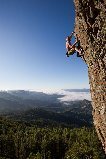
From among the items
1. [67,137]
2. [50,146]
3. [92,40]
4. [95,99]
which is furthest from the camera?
[67,137]

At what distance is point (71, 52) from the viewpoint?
1564cm

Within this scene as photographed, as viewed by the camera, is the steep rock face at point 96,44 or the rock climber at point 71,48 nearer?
the steep rock face at point 96,44

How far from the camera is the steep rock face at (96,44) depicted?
9.45 m

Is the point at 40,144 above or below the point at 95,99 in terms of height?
below

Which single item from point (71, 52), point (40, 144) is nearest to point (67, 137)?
point (40, 144)

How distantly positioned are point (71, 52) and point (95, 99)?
16.9 feet

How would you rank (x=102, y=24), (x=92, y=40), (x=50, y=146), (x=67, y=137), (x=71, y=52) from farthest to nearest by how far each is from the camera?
(x=67, y=137) < (x=50, y=146) < (x=71, y=52) < (x=92, y=40) < (x=102, y=24)

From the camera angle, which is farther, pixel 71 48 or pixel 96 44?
pixel 71 48

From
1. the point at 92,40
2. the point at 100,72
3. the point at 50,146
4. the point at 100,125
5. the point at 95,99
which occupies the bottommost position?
the point at 50,146

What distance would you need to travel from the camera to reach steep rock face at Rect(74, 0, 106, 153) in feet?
31.0

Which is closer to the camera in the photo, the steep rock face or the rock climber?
the steep rock face

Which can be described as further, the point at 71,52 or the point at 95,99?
the point at 71,52

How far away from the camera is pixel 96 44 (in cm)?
991

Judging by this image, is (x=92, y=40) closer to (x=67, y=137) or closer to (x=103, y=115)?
(x=103, y=115)
